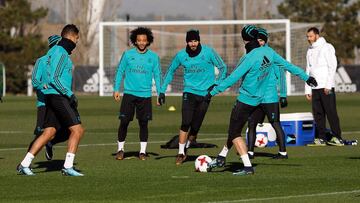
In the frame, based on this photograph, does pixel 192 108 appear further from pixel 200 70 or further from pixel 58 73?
pixel 58 73

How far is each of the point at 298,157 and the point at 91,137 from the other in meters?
7.35

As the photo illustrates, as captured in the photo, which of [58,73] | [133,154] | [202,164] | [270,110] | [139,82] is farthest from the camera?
[133,154]

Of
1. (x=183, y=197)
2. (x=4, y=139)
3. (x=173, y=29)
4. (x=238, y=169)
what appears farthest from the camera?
(x=173, y=29)

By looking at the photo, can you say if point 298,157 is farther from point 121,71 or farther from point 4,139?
point 4,139

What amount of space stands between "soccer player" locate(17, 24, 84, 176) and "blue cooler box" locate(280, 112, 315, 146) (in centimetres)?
695

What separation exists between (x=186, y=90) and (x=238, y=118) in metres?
2.79

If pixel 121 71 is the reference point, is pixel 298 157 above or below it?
below

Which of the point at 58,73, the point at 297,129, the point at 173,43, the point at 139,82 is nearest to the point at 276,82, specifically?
the point at 139,82

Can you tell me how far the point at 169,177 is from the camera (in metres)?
17.2

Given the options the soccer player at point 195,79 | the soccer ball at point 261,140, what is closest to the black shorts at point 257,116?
the soccer player at point 195,79

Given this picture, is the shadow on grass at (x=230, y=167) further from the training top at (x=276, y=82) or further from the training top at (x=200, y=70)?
the training top at (x=200, y=70)

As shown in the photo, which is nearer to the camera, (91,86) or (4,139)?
(4,139)

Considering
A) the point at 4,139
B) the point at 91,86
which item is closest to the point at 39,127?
the point at 4,139

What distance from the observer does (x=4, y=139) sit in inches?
1038
